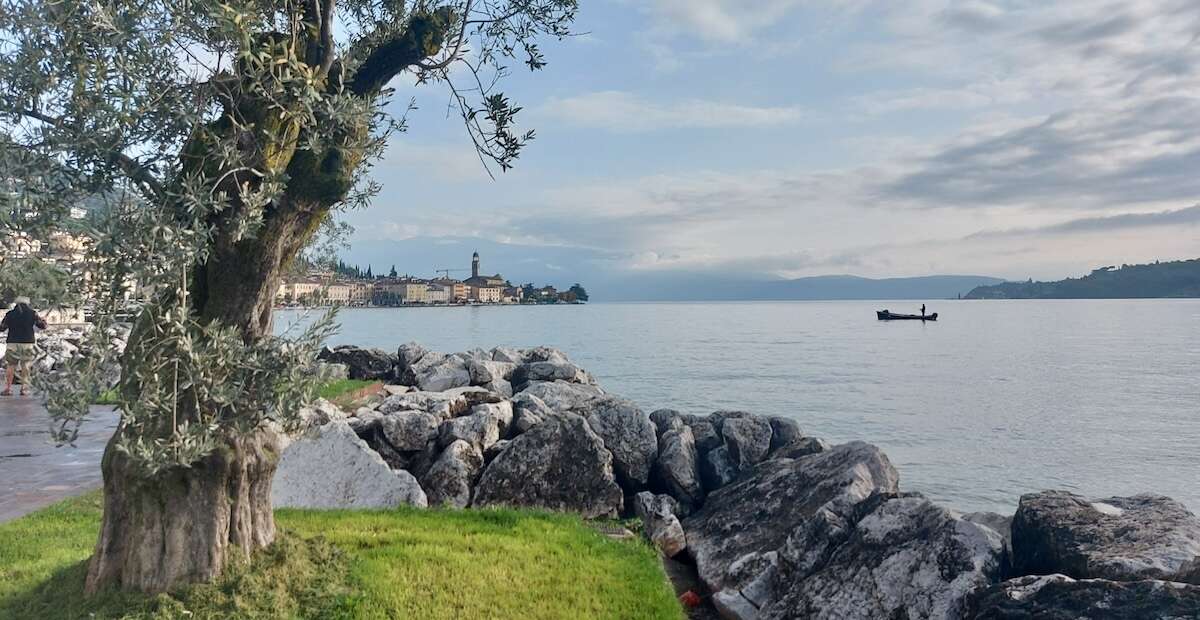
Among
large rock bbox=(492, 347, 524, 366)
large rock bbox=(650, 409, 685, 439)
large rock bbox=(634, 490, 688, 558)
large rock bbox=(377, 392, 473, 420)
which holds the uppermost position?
large rock bbox=(377, 392, 473, 420)

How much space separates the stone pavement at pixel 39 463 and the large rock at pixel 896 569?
314 inches

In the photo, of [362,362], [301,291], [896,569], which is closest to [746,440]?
[896,569]

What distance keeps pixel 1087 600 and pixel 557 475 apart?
24.5 feet

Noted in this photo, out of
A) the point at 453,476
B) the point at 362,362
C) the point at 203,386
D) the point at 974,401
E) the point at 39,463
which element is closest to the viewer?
the point at 203,386

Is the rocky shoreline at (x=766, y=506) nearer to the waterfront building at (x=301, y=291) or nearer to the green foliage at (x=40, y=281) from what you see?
the waterfront building at (x=301, y=291)

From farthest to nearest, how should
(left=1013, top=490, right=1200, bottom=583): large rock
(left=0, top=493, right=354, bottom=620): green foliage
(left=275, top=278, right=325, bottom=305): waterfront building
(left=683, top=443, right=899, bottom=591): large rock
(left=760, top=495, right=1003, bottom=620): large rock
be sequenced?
1. (left=683, top=443, right=899, bottom=591): large rock
2. (left=760, top=495, right=1003, bottom=620): large rock
3. (left=275, top=278, right=325, bottom=305): waterfront building
4. (left=1013, top=490, right=1200, bottom=583): large rock
5. (left=0, top=493, right=354, bottom=620): green foliage

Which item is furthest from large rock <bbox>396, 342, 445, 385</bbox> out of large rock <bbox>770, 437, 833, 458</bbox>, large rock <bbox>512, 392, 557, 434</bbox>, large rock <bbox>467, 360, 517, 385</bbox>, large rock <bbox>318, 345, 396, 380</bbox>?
large rock <bbox>770, 437, 833, 458</bbox>

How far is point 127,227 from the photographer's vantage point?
199 inches

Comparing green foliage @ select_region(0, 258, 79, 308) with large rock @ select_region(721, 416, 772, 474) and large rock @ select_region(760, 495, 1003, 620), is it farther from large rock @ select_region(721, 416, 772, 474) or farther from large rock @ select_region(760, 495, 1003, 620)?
large rock @ select_region(721, 416, 772, 474)

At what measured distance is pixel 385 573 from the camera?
7.45 metres

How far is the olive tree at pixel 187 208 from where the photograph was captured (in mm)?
5207

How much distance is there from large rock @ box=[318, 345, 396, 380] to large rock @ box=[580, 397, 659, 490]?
13.8m

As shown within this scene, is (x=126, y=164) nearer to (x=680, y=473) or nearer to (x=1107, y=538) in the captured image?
(x=1107, y=538)

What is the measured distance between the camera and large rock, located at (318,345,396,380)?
2555 centimetres
